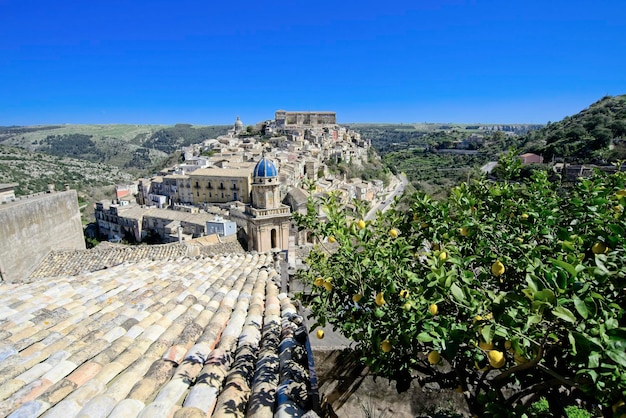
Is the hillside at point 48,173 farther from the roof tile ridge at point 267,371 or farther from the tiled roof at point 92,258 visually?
the roof tile ridge at point 267,371

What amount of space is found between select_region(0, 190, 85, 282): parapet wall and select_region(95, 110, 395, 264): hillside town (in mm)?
7777

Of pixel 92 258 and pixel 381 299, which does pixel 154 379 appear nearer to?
pixel 381 299

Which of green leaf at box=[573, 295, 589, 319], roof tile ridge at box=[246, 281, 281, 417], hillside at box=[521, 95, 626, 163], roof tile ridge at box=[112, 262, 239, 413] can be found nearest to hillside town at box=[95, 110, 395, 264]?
roof tile ridge at box=[246, 281, 281, 417]

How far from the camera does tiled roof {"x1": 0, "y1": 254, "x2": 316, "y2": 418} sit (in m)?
2.59

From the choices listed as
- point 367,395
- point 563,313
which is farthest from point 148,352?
point 367,395

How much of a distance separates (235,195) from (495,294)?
151 ft

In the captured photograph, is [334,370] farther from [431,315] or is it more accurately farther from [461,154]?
[461,154]

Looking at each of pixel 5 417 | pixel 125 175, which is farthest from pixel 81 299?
pixel 125 175

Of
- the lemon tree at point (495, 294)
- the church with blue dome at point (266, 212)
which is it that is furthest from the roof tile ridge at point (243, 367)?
the church with blue dome at point (266, 212)

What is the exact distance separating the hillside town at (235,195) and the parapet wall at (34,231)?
778 cm

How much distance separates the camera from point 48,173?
8200cm

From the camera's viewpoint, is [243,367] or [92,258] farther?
[92,258]

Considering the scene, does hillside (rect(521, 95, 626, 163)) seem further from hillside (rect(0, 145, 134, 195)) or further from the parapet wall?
A: hillside (rect(0, 145, 134, 195))

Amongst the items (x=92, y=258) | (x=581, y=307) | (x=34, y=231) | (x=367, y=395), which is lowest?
(x=367, y=395)
